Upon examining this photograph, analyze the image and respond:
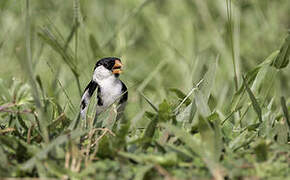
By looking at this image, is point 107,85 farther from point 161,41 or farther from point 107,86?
point 161,41

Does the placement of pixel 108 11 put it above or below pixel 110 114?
above

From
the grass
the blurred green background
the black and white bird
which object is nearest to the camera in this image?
the grass

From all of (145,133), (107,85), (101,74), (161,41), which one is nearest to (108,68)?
(101,74)

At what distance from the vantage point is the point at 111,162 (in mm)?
1977

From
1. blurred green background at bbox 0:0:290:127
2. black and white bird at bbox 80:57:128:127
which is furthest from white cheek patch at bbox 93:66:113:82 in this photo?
blurred green background at bbox 0:0:290:127

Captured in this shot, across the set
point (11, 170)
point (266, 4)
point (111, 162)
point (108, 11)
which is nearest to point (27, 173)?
point (11, 170)

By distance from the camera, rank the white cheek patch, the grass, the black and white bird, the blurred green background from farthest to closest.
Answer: the blurred green background < the white cheek patch < the black and white bird < the grass

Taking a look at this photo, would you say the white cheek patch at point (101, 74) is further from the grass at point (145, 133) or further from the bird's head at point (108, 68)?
the grass at point (145, 133)

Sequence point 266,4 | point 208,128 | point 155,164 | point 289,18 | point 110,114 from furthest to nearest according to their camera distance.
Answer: point 289,18, point 266,4, point 110,114, point 208,128, point 155,164

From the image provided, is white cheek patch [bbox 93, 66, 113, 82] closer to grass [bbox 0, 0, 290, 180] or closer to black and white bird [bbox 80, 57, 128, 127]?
black and white bird [bbox 80, 57, 128, 127]

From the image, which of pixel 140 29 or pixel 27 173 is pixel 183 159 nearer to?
pixel 27 173

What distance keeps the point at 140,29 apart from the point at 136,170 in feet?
14.5

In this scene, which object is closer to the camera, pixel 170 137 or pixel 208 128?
pixel 208 128

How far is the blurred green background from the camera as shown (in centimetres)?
422
